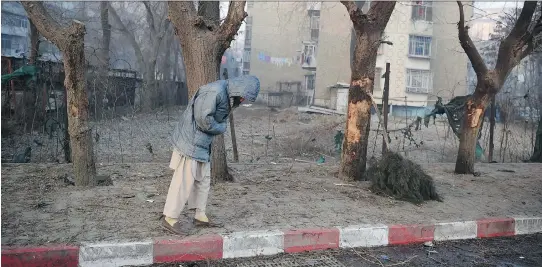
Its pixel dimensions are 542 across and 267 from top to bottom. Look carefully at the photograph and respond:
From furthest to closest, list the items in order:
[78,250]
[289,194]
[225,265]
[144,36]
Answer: [144,36]
[289,194]
[225,265]
[78,250]

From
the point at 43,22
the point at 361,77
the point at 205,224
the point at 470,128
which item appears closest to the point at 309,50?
the point at 470,128

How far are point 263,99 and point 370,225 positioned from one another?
126ft

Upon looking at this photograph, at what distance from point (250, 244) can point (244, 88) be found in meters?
1.51

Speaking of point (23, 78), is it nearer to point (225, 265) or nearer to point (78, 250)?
point (78, 250)

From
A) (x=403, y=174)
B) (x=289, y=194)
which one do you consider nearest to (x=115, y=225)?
(x=289, y=194)

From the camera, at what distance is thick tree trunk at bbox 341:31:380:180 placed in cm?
714

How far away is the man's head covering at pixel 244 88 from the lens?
169 inches

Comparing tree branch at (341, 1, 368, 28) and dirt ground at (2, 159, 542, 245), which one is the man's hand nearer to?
dirt ground at (2, 159, 542, 245)

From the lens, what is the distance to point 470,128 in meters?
8.58

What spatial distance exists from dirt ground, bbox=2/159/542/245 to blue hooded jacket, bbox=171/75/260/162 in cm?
84

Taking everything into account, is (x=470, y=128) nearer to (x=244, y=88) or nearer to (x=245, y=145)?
(x=244, y=88)

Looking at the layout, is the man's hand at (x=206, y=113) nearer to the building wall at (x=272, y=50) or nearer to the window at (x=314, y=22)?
the window at (x=314, y=22)

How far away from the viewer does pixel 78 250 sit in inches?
149

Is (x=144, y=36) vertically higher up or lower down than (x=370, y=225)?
higher up
